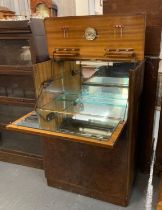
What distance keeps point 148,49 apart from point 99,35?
391 mm

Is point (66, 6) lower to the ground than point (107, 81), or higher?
higher

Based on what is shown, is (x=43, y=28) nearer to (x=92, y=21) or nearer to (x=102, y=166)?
(x=92, y=21)

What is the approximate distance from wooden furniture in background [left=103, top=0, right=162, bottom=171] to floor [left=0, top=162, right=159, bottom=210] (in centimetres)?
41

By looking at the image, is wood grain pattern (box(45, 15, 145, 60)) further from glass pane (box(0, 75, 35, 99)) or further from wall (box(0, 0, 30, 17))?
wall (box(0, 0, 30, 17))

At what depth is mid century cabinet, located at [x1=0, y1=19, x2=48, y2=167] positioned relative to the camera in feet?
5.13

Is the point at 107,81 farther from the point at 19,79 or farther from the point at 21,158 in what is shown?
the point at 21,158

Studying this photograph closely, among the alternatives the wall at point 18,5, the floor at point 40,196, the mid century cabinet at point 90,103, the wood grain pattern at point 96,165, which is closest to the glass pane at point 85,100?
the mid century cabinet at point 90,103

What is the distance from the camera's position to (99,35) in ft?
4.47

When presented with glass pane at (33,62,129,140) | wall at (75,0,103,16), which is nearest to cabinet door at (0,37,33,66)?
glass pane at (33,62,129,140)

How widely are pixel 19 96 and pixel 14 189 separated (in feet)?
2.55

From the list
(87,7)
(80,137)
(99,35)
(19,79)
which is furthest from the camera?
(87,7)

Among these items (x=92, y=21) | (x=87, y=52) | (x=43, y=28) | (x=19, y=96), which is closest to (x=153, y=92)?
(x=87, y=52)

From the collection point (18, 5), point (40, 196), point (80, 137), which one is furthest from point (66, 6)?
point (40, 196)

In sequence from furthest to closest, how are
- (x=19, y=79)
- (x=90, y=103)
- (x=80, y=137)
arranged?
(x=19, y=79), (x=90, y=103), (x=80, y=137)
